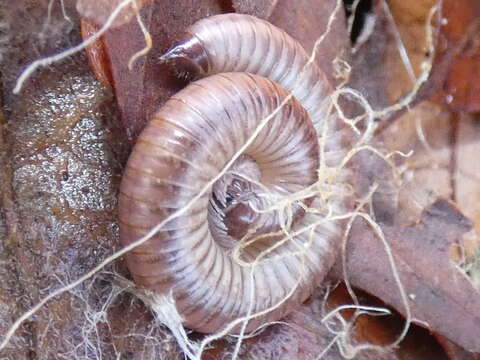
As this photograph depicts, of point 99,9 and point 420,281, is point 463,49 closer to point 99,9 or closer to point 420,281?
point 420,281

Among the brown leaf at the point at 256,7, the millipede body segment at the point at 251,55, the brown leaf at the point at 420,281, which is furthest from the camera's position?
the brown leaf at the point at 420,281

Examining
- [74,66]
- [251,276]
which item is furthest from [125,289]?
[74,66]

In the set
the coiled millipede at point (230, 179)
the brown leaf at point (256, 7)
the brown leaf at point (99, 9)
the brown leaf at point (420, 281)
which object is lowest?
the brown leaf at point (420, 281)

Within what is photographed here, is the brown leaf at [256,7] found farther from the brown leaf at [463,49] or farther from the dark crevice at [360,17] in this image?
the brown leaf at [463,49]

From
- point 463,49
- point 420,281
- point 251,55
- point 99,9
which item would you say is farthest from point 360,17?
point 99,9

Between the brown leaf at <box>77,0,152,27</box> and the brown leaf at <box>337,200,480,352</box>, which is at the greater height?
the brown leaf at <box>77,0,152,27</box>

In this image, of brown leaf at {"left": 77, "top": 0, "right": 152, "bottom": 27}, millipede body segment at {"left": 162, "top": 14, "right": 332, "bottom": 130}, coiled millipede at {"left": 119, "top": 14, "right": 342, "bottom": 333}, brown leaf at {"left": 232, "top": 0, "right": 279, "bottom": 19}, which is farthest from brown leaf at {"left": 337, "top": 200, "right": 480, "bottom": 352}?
brown leaf at {"left": 77, "top": 0, "right": 152, "bottom": 27}

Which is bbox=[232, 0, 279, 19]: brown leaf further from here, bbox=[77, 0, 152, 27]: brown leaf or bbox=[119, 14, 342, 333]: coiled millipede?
bbox=[77, 0, 152, 27]: brown leaf

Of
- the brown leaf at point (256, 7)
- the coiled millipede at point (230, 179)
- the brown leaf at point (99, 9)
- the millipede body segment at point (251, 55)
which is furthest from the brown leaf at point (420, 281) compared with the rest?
the brown leaf at point (99, 9)
